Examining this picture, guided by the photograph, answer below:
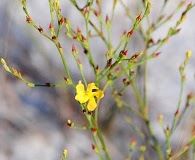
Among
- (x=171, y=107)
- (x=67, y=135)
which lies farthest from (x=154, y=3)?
(x=67, y=135)

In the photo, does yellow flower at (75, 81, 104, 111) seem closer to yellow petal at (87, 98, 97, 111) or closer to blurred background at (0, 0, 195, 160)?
yellow petal at (87, 98, 97, 111)

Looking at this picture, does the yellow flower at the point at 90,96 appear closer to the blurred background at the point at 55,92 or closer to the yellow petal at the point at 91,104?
the yellow petal at the point at 91,104

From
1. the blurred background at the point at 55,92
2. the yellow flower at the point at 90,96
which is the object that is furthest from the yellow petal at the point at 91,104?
the blurred background at the point at 55,92

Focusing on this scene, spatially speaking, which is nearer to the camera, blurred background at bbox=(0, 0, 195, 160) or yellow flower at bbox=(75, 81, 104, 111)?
yellow flower at bbox=(75, 81, 104, 111)

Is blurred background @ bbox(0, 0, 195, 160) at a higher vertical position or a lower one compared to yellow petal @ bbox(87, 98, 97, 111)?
higher

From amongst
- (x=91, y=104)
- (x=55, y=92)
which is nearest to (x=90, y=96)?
(x=91, y=104)

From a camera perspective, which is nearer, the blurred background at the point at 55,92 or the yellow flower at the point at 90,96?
the yellow flower at the point at 90,96

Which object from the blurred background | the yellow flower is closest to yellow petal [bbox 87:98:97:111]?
the yellow flower

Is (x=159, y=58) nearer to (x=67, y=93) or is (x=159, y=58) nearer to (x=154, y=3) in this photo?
(x=154, y=3)

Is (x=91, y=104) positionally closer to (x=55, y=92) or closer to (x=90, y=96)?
(x=90, y=96)
